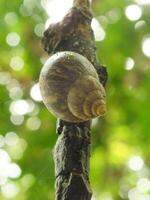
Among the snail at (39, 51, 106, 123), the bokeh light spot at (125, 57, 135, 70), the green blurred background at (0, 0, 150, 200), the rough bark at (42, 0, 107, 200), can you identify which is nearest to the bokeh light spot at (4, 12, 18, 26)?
the green blurred background at (0, 0, 150, 200)

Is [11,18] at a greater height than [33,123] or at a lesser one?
greater

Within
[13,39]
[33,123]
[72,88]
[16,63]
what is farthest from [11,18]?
[72,88]

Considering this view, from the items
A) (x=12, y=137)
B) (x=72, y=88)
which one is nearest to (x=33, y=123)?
(x=12, y=137)

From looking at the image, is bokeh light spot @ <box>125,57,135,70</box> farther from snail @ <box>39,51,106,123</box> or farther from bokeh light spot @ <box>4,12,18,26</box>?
A: snail @ <box>39,51,106,123</box>

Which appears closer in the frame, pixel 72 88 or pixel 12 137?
pixel 72 88

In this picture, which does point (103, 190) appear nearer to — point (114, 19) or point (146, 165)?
point (146, 165)

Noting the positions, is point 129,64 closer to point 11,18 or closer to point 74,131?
point 11,18
